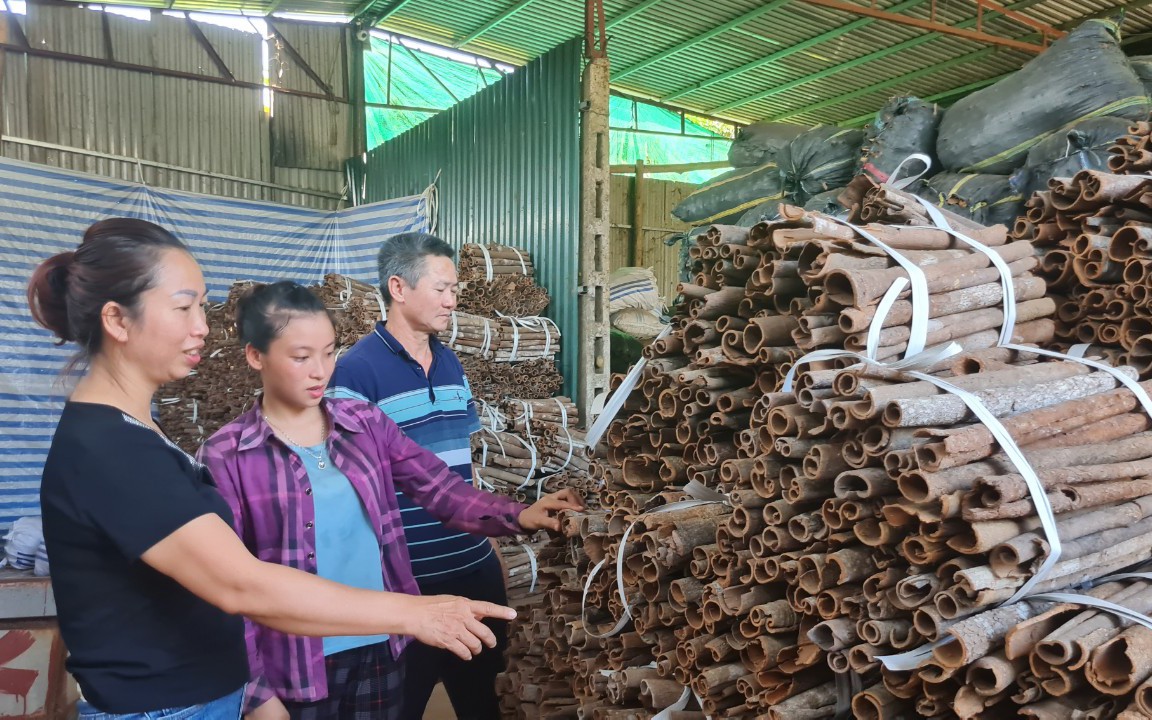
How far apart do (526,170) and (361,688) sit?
18.0 feet

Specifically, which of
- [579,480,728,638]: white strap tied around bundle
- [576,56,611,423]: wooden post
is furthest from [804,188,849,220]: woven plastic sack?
[579,480,728,638]: white strap tied around bundle

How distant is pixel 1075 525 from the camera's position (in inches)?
70.0

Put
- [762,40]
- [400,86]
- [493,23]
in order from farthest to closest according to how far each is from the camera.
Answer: [400,86] < [493,23] < [762,40]

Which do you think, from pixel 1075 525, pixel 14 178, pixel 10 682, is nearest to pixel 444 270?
pixel 1075 525

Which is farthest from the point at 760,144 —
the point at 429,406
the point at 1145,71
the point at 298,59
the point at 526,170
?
the point at 298,59

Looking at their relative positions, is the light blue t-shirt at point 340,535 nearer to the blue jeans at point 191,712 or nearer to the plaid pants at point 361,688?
the plaid pants at point 361,688

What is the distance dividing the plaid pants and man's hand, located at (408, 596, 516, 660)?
3.01 feet

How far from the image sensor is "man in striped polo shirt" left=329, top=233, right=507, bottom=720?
3.39 metres

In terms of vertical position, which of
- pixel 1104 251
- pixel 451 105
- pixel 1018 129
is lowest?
pixel 1104 251

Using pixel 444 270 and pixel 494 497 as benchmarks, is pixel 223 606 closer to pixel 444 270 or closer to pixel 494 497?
pixel 494 497

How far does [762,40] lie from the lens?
11.9 meters

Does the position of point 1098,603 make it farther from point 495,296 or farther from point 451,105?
point 451,105

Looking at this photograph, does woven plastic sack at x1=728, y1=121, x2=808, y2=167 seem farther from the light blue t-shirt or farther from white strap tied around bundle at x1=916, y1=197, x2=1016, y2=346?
the light blue t-shirt

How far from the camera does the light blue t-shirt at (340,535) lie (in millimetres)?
2619
